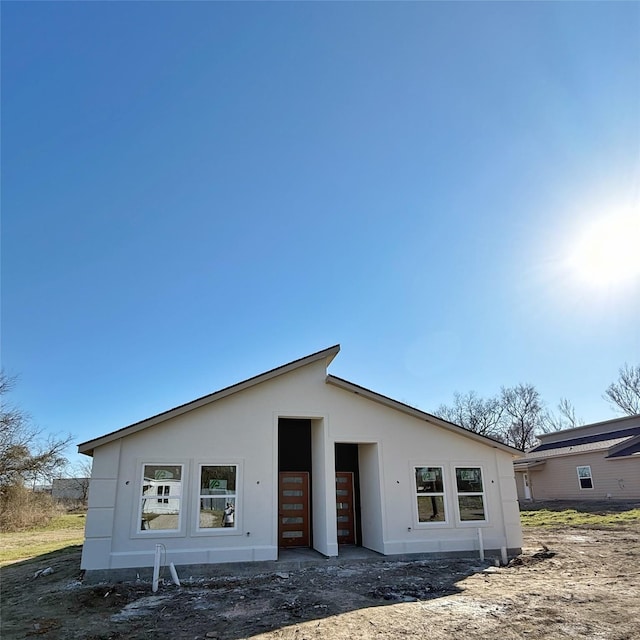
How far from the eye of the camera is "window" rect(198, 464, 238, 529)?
35.0ft

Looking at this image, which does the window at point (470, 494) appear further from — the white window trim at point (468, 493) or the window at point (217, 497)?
the window at point (217, 497)

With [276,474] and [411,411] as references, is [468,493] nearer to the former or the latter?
[411,411]

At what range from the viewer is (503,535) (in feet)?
40.9

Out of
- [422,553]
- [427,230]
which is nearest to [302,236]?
[427,230]

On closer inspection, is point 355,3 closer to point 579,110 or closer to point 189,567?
point 579,110

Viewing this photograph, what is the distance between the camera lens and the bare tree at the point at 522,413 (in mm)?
50281

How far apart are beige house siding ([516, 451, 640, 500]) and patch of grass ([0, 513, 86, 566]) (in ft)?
84.5

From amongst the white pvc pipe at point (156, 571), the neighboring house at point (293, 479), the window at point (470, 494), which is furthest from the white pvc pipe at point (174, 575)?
the window at point (470, 494)

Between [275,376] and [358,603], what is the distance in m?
5.52

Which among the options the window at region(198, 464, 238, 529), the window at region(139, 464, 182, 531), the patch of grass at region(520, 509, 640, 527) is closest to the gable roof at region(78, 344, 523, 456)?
the window at region(139, 464, 182, 531)

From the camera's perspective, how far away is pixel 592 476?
26219 millimetres

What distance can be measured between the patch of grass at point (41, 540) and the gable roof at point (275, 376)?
6.81 m

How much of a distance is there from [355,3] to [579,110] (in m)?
4.94

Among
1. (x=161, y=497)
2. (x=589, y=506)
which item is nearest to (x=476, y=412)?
(x=589, y=506)
